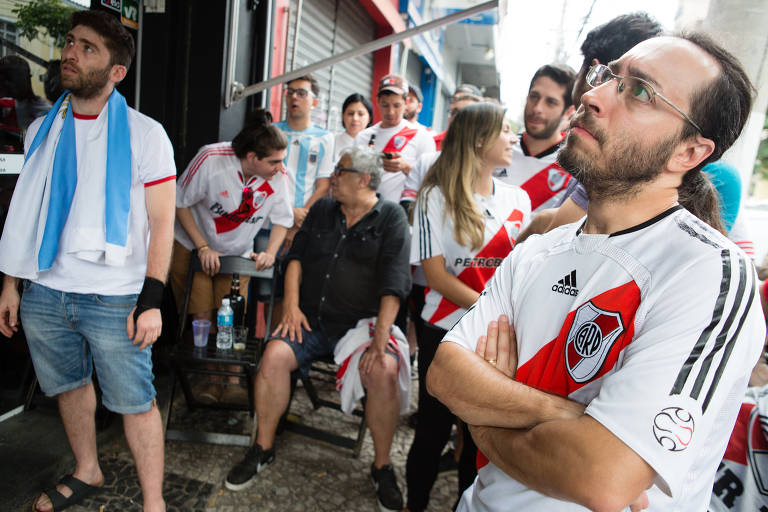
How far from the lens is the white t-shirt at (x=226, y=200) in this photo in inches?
131

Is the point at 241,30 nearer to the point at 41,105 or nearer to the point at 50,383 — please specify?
the point at 41,105

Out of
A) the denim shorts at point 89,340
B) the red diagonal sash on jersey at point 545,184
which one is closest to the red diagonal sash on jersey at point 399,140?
the red diagonal sash on jersey at point 545,184

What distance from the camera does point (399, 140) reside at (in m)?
4.48

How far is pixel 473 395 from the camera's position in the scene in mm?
1214

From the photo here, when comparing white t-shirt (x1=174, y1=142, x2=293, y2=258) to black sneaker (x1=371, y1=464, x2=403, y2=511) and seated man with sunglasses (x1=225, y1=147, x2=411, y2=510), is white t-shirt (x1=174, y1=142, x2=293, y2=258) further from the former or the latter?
black sneaker (x1=371, y1=464, x2=403, y2=511)

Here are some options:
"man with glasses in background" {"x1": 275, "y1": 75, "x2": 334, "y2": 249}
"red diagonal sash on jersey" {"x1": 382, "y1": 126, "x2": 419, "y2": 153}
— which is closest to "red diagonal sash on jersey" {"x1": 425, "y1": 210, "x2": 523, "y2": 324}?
"man with glasses in background" {"x1": 275, "y1": 75, "x2": 334, "y2": 249}

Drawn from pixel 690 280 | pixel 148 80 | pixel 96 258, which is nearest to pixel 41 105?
pixel 148 80

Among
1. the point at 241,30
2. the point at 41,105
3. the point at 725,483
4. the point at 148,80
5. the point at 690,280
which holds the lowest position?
the point at 725,483

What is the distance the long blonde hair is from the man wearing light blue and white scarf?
1.26 m

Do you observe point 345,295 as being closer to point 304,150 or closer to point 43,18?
point 304,150

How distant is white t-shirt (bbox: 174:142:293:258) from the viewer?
3.34 metres

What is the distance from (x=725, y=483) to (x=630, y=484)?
984 millimetres

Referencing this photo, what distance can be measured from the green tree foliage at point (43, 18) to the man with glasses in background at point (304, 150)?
160 centimetres

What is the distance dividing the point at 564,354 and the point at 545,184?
1818mm
